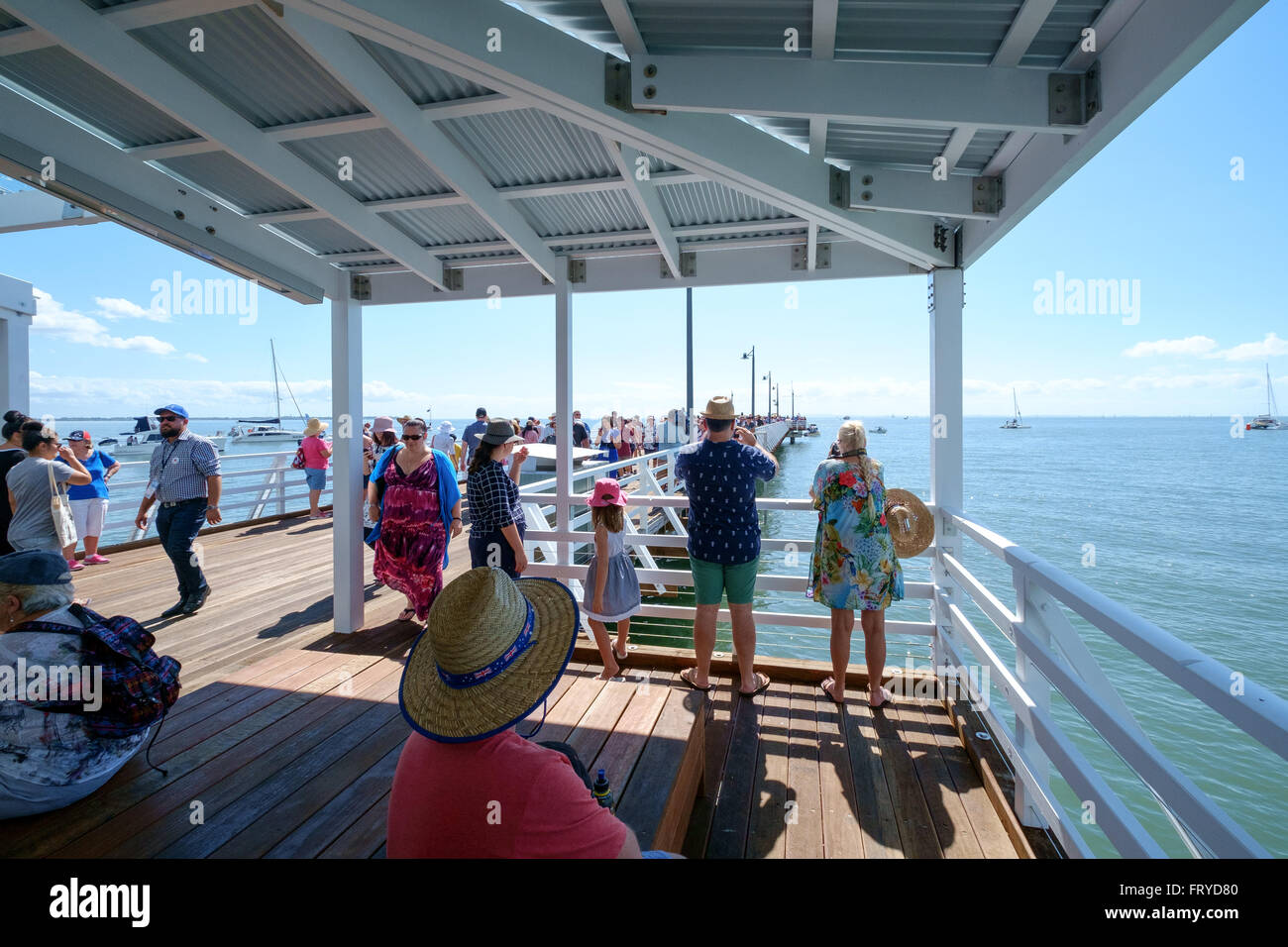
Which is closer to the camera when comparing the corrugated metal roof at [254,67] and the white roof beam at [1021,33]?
the white roof beam at [1021,33]

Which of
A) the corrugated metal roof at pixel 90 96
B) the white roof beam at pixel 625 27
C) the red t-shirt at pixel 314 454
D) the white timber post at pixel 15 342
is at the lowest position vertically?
the red t-shirt at pixel 314 454

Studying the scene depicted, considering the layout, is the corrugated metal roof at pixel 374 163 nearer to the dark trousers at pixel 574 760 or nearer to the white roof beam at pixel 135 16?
the white roof beam at pixel 135 16

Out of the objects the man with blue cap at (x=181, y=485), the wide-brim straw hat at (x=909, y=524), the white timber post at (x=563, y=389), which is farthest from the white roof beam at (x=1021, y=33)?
the man with blue cap at (x=181, y=485)

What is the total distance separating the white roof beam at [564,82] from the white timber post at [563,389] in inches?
73.1

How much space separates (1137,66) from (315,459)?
9.42 m

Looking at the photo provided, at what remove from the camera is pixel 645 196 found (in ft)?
9.73

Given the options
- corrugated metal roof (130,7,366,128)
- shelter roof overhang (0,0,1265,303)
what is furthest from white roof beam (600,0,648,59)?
corrugated metal roof (130,7,366,128)

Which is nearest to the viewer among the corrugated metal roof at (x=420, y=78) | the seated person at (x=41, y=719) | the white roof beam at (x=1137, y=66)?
the white roof beam at (x=1137, y=66)

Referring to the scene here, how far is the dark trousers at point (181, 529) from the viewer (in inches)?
173

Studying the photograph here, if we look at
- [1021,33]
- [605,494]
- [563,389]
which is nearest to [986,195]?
[1021,33]

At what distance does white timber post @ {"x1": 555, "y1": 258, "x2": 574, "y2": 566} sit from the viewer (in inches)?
163

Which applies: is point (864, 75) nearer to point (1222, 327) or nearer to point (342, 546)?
point (342, 546)

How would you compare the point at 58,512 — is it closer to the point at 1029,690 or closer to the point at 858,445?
the point at 858,445

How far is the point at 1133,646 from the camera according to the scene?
1.43m
